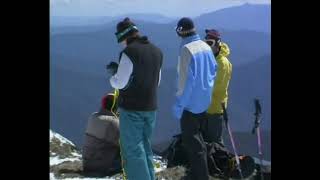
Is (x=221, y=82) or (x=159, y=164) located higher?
(x=221, y=82)

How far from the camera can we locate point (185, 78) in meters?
4.70

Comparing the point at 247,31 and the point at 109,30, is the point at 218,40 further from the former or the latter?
the point at 109,30

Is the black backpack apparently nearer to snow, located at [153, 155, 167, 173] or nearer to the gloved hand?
snow, located at [153, 155, 167, 173]

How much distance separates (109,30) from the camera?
20.6 ft

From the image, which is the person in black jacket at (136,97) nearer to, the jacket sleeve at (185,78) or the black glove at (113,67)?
the jacket sleeve at (185,78)

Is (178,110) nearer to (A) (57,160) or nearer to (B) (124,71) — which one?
(B) (124,71)

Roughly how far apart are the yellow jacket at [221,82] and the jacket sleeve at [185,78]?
1.12m

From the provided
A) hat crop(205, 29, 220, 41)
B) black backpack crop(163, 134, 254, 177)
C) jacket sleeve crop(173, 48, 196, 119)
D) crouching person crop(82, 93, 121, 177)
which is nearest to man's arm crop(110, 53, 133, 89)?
jacket sleeve crop(173, 48, 196, 119)

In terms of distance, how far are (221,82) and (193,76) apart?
1166 mm

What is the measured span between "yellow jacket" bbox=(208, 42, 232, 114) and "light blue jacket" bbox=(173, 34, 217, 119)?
36.5 inches

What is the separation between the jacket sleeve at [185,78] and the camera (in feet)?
15.4

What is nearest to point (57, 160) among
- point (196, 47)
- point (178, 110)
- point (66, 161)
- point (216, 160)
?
point (66, 161)
